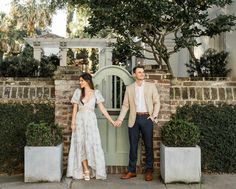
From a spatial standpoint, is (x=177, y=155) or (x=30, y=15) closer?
(x=177, y=155)

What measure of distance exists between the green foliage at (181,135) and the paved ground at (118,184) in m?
0.65

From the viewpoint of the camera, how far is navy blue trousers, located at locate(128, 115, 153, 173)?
6496 mm

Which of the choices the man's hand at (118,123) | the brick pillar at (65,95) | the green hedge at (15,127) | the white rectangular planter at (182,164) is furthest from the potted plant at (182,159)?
the green hedge at (15,127)

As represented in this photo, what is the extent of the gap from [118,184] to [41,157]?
1.30 meters

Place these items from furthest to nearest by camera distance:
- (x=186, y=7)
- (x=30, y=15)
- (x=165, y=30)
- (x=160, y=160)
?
1. (x=30, y=15)
2. (x=165, y=30)
3. (x=186, y=7)
4. (x=160, y=160)

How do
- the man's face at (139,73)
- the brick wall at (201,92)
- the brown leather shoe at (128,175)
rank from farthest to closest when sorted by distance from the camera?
the brick wall at (201,92) < the brown leather shoe at (128,175) < the man's face at (139,73)

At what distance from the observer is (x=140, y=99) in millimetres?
6562

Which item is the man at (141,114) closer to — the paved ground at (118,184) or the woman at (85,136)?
the paved ground at (118,184)

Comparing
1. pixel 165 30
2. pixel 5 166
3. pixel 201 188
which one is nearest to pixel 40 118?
pixel 5 166

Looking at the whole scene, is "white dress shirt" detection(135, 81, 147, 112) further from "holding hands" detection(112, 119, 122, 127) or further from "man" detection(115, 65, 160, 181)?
"holding hands" detection(112, 119, 122, 127)

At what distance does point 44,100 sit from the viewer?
716 cm

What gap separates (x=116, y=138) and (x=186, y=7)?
3.40 meters

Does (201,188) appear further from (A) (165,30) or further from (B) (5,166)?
(A) (165,30)

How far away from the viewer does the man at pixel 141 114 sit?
6504 millimetres
